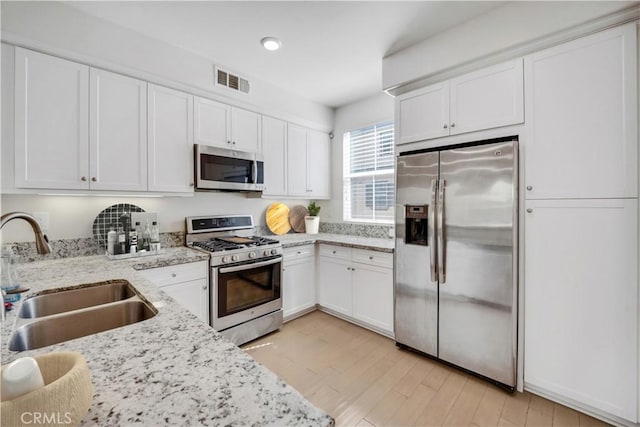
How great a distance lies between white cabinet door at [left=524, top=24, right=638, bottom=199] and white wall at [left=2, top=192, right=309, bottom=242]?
2.82 m

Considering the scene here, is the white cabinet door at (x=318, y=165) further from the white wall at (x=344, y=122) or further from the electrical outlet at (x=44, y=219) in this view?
the electrical outlet at (x=44, y=219)

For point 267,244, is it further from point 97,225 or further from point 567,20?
point 567,20

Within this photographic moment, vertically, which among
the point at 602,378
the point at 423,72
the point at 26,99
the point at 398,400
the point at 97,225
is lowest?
the point at 398,400

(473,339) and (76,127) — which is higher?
(76,127)

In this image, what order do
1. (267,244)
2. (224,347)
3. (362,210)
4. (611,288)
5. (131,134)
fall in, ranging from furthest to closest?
(362,210), (267,244), (131,134), (611,288), (224,347)

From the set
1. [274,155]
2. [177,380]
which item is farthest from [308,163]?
[177,380]

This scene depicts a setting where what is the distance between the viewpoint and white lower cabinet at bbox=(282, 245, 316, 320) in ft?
9.86

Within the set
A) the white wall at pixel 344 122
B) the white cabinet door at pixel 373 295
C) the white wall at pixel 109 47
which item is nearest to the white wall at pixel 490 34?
the white wall at pixel 344 122

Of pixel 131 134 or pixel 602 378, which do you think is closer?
pixel 602 378

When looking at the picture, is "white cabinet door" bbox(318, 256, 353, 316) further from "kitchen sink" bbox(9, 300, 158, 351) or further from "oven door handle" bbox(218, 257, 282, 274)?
"kitchen sink" bbox(9, 300, 158, 351)

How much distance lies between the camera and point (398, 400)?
1.87 metres

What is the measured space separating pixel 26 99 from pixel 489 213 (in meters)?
3.18

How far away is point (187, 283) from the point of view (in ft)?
7.30

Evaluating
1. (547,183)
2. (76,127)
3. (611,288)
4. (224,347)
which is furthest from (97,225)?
(611,288)
